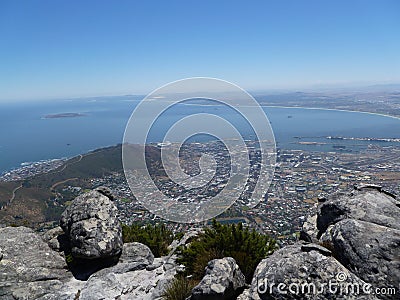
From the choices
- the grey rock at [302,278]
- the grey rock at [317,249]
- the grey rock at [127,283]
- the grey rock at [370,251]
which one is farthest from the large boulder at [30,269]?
the grey rock at [370,251]

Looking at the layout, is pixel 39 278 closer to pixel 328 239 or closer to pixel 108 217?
pixel 108 217

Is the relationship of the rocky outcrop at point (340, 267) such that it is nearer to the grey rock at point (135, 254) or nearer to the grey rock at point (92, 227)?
the grey rock at point (135, 254)

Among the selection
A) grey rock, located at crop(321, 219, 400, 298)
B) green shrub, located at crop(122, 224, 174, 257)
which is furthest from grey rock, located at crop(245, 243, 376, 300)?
green shrub, located at crop(122, 224, 174, 257)

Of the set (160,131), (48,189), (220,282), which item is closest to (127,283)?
(220,282)

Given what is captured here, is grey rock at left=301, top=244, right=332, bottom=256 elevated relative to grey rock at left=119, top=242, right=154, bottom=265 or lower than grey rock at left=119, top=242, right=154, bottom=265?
elevated

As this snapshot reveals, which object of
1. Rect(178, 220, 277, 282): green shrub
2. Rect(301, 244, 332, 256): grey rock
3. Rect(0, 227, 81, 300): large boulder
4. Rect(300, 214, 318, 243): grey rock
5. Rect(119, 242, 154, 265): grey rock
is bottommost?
Rect(119, 242, 154, 265): grey rock

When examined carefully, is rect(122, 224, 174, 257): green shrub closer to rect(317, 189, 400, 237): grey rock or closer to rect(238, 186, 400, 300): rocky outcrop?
rect(238, 186, 400, 300): rocky outcrop
